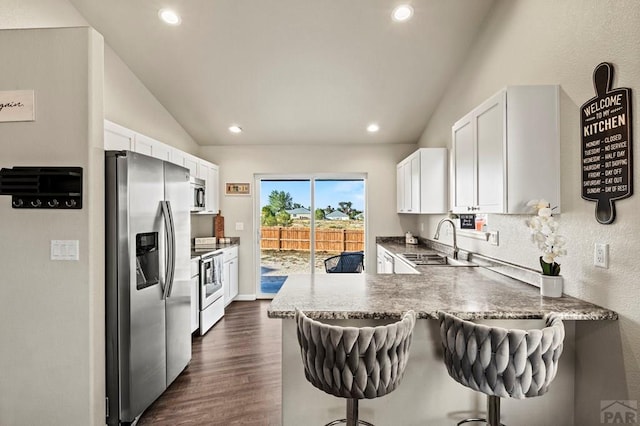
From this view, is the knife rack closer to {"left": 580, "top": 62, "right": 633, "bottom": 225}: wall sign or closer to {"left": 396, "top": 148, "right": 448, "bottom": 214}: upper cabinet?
{"left": 580, "top": 62, "right": 633, "bottom": 225}: wall sign

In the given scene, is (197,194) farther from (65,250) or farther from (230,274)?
(65,250)

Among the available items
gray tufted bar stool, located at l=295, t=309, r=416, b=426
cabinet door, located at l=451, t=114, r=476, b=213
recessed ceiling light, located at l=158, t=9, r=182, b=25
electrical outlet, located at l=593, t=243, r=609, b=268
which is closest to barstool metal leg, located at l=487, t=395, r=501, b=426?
gray tufted bar stool, located at l=295, t=309, r=416, b=426

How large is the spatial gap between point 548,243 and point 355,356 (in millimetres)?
1275

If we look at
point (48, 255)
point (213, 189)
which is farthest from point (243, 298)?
point (48, 255)

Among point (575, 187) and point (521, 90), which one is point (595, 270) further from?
point (521, 90)

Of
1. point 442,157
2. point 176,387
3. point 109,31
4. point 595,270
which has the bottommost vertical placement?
point 176,387

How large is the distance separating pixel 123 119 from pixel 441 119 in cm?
365

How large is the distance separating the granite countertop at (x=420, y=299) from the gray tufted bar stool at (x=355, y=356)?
0.20 meters

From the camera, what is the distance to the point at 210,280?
411cm

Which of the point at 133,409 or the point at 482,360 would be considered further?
the point at 133,409

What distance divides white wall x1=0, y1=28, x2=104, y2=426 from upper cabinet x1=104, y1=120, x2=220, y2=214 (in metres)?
0.73

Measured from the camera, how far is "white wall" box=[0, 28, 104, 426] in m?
2.06

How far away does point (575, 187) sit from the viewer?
6.16 feet

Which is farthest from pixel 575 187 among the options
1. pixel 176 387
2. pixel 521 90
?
pixel 176 387
